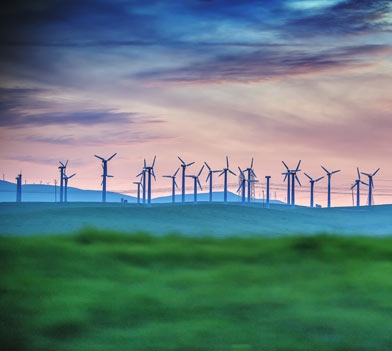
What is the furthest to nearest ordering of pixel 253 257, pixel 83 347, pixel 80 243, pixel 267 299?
pixel 80 243, pixel 253 257, pixel 267 299, pixel 83 347

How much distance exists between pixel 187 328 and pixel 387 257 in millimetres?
5466

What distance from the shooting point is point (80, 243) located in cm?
1409

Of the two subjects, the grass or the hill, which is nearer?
the grass

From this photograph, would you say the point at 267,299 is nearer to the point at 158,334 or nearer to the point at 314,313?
the point at 314,313

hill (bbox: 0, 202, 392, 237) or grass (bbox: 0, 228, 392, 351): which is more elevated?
grass (bbox: 0, 228, 392, 351)

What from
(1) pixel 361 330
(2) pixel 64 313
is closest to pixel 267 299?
(1) pixel 361 330

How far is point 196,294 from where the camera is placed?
1038 centimetres

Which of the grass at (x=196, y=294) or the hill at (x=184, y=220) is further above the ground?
the grass at (x=196, y=294)

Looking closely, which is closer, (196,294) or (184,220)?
(196,294)

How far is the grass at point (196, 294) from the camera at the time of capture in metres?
8.74

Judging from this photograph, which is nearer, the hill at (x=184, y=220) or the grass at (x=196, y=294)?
the grass at (x=196, y=294)

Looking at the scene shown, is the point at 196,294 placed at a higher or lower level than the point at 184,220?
higher

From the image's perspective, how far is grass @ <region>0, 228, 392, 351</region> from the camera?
8742 mm

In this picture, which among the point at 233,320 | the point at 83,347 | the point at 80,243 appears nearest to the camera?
the point at 83,347
